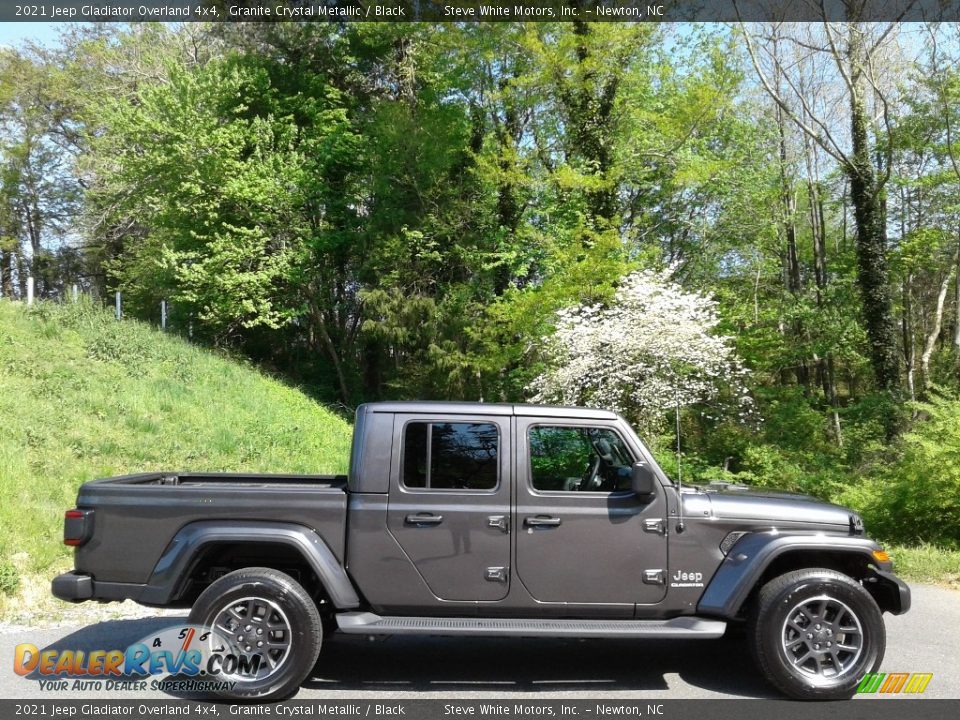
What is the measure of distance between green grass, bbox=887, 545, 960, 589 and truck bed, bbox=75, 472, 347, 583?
6893mm

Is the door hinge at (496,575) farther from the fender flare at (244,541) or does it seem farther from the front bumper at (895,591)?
the front bumper at (895,591)

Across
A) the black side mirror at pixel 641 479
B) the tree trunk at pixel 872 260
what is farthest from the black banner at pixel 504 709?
the tree trunk at pixel 872 260

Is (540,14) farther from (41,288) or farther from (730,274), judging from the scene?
(41,288)

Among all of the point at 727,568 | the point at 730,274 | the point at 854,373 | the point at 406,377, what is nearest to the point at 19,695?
the point at 727,568

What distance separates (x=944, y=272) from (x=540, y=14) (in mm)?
14627

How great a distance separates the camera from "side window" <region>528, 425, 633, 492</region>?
5453mm

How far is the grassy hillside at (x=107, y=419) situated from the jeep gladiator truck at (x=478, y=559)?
375 centimetres

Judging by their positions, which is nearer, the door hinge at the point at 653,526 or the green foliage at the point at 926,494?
the door hinge at the point at 653,526

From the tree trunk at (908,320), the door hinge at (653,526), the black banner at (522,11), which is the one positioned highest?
the black banner at (522,11)

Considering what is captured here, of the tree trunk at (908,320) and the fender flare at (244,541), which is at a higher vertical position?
the tree trunk at (908,320)

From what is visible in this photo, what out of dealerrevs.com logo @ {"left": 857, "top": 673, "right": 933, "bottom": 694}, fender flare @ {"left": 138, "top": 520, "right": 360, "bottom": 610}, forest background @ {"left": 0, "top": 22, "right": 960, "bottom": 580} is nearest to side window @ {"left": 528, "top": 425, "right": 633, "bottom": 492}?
fender flare @ {"left": 138, "top": 520, "right": 360, "bottom": 610}

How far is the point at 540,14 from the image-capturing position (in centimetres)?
2127

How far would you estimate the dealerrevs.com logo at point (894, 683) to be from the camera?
5242mm

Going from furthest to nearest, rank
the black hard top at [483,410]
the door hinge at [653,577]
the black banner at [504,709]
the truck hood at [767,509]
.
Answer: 1. the black hard top at [483,410]
2. the truck hood at [767,509]
3. the door hinge at [653,577]
4. the black banner at [504,709]
